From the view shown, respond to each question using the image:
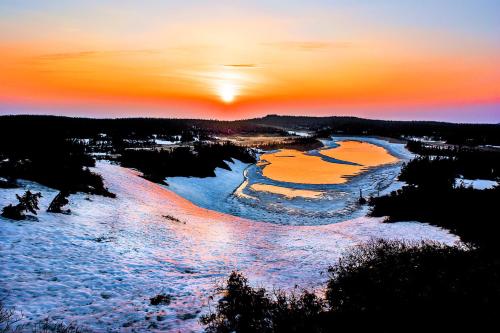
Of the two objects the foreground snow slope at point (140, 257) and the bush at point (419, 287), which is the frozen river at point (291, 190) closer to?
the foreground snow slope at point (140, 257)

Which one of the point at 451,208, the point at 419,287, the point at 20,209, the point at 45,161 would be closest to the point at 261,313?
the point at 419,287

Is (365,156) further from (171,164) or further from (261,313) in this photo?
(261,313)

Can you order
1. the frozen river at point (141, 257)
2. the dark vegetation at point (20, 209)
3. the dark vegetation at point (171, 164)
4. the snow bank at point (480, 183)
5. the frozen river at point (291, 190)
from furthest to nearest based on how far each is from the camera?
the dark vegetation at point (171, 164) → the snow bank at point (480, 183) → the frozen river at point (291, 190) → the dark vegetation at point (20, 209) → the frozen river at point (141, 257)

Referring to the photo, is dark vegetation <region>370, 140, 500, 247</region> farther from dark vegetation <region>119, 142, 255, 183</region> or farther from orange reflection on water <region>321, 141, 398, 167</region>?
orange reflection on water <region>321, 141, 398, 167</region>

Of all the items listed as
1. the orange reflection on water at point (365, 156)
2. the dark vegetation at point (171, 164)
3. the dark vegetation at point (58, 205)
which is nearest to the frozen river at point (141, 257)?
the dark vegetation at point (58, 205)

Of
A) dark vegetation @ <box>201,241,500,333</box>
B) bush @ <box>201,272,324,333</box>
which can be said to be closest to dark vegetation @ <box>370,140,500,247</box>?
dark vegetation @ <box>201,241,500,333</box>

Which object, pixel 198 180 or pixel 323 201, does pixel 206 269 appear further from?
pixel 198 180

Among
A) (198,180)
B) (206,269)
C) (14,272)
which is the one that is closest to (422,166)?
(198,180)
